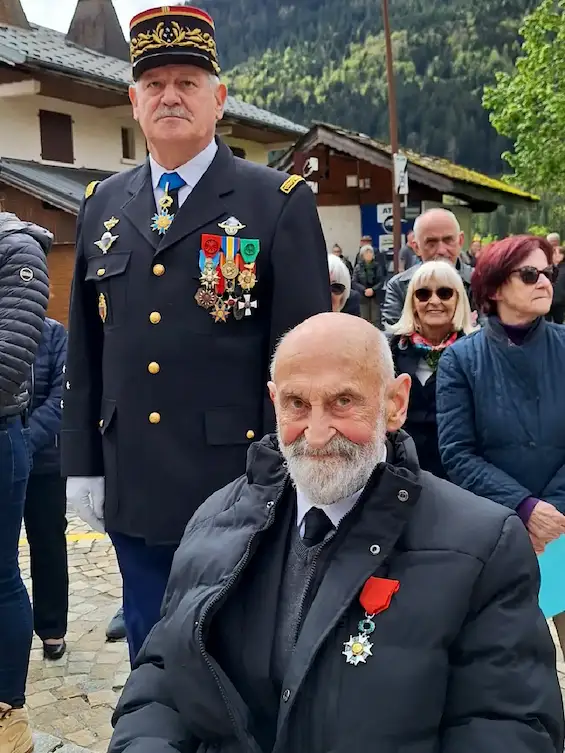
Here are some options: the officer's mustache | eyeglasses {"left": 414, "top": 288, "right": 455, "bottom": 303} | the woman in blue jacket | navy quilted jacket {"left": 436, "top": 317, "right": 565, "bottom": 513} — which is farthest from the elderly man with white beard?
the woman in blue jacket

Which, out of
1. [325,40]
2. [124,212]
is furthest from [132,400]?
[325,40]

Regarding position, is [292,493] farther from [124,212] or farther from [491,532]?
[124,212]

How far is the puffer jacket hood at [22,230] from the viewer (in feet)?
8.59

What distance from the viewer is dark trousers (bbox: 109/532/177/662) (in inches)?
98.5

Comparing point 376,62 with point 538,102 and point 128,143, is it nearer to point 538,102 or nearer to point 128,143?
point 538,102

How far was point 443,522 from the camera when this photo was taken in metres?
→ 1.64

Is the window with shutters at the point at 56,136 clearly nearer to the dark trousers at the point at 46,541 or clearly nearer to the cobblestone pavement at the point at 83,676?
the cobblestone pavement at the point at 83,676

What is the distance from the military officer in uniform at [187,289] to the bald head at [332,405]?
602 millimetres

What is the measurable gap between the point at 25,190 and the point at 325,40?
77.9 m

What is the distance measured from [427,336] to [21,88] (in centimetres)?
1266

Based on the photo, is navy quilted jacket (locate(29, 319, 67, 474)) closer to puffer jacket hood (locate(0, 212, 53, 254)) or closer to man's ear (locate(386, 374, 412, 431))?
puffer jacket hood (locate(0, 212, 53, 254))

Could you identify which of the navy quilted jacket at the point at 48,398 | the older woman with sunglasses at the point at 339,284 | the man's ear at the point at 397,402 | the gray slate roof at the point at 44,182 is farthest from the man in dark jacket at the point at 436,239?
the gray slate roof at the point at 44,182

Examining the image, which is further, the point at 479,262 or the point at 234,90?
the point at 234,90

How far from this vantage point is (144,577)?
2.52m
